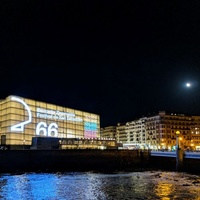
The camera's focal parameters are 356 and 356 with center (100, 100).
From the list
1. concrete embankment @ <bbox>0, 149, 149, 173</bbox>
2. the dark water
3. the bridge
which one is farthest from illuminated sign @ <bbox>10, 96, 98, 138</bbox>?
the dark water

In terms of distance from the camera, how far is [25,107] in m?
129

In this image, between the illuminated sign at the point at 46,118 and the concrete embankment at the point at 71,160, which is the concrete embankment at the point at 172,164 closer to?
the concrete embankment at the point at 71,160

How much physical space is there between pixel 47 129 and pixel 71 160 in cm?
3735

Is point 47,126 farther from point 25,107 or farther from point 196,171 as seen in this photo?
point 196,171

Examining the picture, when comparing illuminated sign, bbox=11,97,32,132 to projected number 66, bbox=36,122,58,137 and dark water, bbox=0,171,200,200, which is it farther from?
dark water, bbox=0,171,200,200

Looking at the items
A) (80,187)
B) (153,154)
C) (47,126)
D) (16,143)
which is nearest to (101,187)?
(80,187)

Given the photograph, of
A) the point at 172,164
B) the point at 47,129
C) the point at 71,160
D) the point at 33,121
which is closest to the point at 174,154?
the point at 172,164

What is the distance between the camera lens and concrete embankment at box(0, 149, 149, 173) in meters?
92.3

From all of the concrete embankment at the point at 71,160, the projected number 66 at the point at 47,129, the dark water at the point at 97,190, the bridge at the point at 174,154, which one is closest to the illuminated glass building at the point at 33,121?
the projected number 66 at the point at 47,129

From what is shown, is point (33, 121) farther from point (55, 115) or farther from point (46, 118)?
point (55, 115)

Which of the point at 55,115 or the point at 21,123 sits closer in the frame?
the point at 21,123

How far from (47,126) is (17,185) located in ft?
265

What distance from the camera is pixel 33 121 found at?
132 metres

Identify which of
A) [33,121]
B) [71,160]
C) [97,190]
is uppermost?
[33,121]
